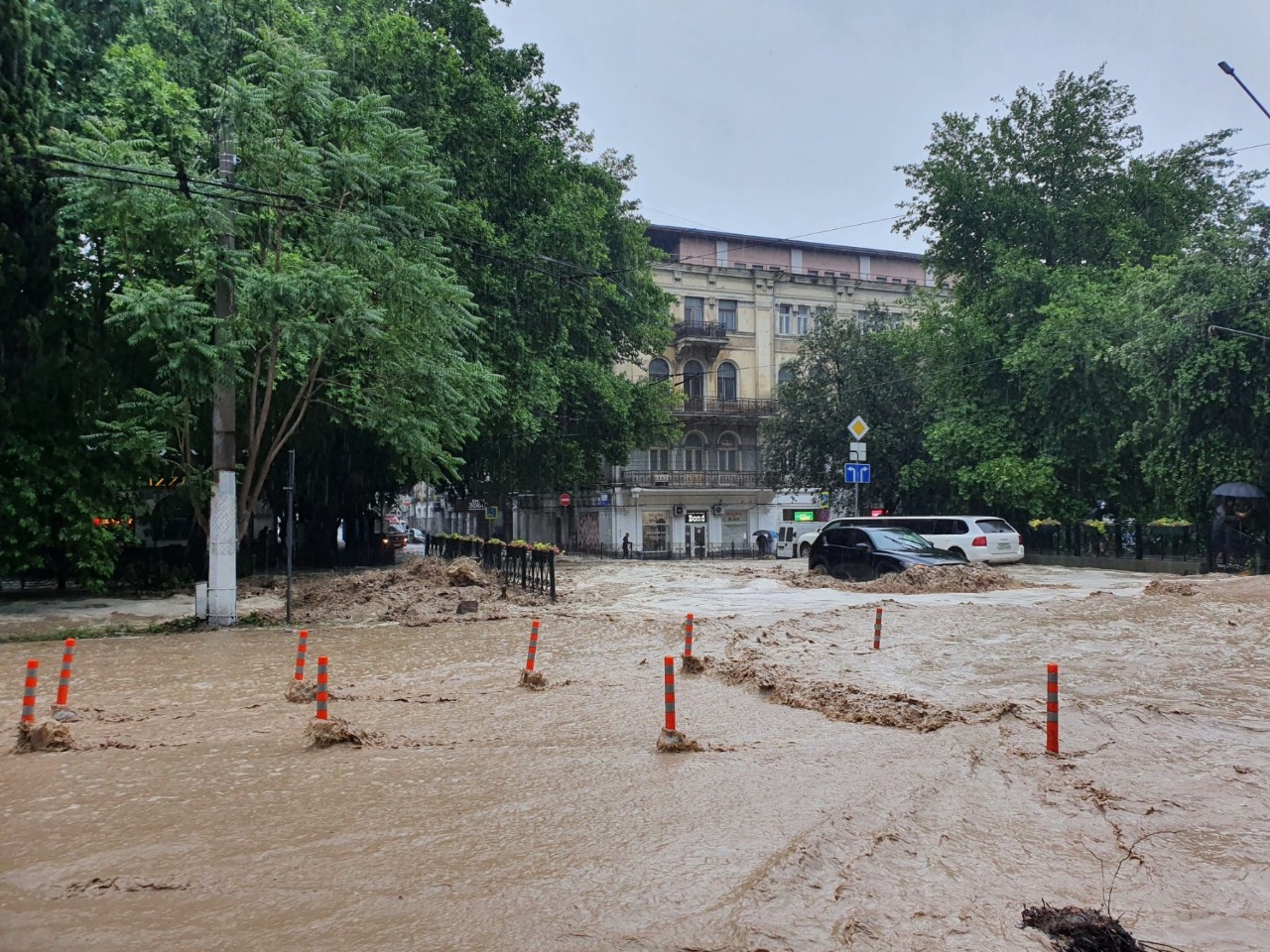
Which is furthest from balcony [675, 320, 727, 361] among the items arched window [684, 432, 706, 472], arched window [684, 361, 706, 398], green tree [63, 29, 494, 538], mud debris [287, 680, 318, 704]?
mud debris [287, 680, 318, 704]

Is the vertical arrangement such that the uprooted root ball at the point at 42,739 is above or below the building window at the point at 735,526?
below

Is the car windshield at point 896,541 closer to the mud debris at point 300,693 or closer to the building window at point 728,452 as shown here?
the mud debris at point 300,693

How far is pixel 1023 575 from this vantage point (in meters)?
28.0

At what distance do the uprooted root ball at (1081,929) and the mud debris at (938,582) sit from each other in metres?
16.9

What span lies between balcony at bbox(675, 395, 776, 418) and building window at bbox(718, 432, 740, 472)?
1661 millimetres

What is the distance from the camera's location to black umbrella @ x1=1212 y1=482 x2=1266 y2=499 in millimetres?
24578

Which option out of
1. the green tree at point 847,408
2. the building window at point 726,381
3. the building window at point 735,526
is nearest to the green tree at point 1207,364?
the green tree at point 847,408

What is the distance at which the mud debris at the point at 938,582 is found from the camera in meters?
21.4

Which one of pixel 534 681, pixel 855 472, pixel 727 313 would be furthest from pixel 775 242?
pixel 534 681

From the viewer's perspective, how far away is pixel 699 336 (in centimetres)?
5128

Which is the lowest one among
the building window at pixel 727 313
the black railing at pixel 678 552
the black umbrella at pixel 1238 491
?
the black railing at pixel 678 552

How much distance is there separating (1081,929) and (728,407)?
48577 millimetres

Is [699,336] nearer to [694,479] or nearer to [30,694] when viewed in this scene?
[694,479]

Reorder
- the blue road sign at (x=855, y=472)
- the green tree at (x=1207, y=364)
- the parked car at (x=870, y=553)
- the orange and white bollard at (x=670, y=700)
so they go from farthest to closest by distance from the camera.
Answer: the blue road sign at (x=855, y=472)
the green tree at (x=1207, y=364)
the parked car at (x=870, y=553)
the orange and white bollard at (x=670, y=700)
